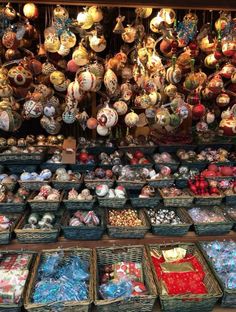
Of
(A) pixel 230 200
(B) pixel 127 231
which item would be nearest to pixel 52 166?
(B) pixel 127 231

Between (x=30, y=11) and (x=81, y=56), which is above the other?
(x=30, y=11)

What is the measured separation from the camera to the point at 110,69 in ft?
8.57

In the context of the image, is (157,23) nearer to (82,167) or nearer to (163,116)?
(163,116)

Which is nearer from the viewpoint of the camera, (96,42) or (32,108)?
(96,42)

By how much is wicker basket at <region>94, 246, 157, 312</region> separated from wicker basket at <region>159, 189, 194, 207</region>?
1.39 ft

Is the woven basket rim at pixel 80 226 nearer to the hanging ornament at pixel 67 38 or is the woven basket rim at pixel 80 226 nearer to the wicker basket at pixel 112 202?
the wicker basket at pixel 112 202

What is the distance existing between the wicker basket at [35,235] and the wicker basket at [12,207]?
0.52ft

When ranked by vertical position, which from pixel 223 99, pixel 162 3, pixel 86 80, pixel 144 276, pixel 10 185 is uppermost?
pixel 162 3

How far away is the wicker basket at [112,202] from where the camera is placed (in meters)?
2.59

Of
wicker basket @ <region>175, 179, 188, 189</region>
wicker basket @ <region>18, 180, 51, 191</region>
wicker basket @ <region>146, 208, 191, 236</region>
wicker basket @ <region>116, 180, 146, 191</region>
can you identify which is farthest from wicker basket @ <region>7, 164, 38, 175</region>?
wicker basket @ <region>175, 179, 188, 189</region>

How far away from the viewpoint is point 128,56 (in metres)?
2.99

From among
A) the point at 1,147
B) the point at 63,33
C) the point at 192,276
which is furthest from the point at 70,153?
the point at 192,276

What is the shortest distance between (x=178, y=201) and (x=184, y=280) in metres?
0.62

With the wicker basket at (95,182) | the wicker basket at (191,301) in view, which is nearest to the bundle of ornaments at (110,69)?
the wicker basket at (95,182)
